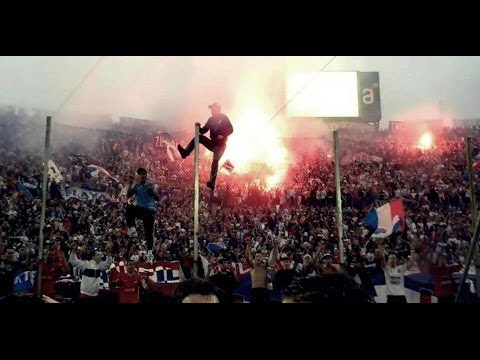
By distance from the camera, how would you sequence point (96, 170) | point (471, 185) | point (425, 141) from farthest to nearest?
point (425, 141), point (96, 170), point (471, 185)

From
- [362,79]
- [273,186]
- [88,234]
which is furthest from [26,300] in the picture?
[362,79]

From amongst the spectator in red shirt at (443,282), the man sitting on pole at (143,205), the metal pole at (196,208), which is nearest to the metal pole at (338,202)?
the spectator in red shirt at (443,282)

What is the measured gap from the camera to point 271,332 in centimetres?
510

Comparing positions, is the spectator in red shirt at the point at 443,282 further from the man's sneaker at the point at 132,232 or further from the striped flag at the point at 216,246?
the man's sneaker at the point at 132,232

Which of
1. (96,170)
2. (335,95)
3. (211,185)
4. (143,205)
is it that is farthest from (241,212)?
(335,95)

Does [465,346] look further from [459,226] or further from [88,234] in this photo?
[88,234]

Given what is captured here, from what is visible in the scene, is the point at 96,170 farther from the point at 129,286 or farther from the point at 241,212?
the point at 241,212

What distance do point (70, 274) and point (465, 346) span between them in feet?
15.2

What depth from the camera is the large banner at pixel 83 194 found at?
7609 millimetres

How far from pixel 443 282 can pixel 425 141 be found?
2.42 m

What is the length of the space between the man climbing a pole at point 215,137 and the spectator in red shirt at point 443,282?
3105 mm

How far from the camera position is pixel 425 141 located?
8.41 metres

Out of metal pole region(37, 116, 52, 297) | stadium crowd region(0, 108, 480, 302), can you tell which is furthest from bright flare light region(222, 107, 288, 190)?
metal pole region(37, 116, 52, 297)

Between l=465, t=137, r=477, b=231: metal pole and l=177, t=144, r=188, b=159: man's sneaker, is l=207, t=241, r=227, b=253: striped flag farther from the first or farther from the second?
l=465, t=137, r=477, b=231: metal pole
